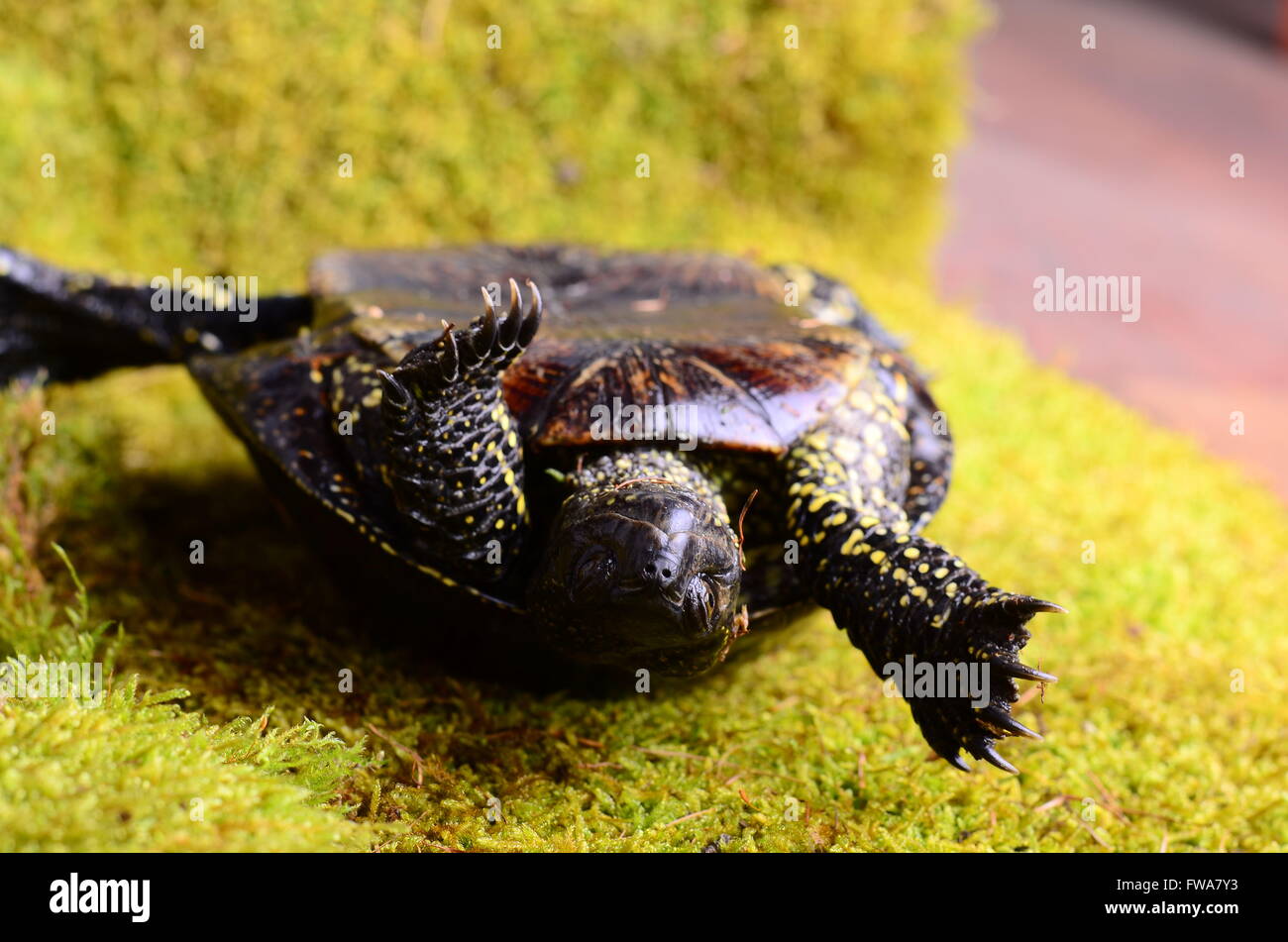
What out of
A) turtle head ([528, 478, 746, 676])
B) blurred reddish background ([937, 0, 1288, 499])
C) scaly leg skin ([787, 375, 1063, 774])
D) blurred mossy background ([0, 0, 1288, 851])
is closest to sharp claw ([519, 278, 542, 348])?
turtle head ([528, 478, 746, 676])

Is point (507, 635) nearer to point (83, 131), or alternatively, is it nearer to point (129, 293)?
point (129, 293)

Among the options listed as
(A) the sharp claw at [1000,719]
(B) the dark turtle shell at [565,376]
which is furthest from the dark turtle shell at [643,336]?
(A) the sharp claw at [1000,719]

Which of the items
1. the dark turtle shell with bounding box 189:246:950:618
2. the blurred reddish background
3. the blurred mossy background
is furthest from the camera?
the blurred reddish background

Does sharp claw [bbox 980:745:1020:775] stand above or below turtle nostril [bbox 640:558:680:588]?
below

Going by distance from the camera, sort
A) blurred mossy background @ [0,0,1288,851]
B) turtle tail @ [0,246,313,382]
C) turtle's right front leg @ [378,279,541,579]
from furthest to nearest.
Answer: turtle tail @ [0,246,313,382] → blurred mossy background @ [0,0,1288,851] → turtle's right front leg @ [378,279,541,579]

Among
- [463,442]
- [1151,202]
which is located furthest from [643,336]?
[1151,202]

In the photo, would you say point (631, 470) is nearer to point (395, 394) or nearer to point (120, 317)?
point (395, 394)

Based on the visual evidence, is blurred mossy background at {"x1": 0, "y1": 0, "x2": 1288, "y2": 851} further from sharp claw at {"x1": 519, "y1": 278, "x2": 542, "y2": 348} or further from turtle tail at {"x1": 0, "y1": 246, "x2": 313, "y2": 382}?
sharp claw at {"x1": 519, "y1": 278, "x2": 542, "y2": 348}
